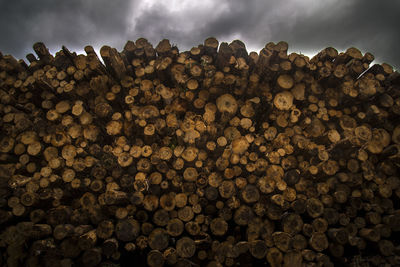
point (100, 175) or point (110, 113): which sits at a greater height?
point (110, 113)

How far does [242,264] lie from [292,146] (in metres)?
Result: 1.39

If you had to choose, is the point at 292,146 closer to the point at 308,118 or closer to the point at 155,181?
the point at 308,118

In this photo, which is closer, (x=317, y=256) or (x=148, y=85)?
(x=317, y=256)

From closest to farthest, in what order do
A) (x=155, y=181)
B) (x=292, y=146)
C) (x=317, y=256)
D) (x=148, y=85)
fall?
(x=317, y=256), (x=155, y=181), (x=292, y=146), (x=148, y=85)

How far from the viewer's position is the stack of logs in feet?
6.39

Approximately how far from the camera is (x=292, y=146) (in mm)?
2326

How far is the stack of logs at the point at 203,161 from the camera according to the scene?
195 cm

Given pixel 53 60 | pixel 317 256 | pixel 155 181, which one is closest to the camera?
pixel 317 256

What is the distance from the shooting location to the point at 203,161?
7.37 ft

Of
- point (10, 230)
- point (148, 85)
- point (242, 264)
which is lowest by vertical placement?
point (242, 264)

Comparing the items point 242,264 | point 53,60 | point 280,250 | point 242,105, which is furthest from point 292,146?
point 53,60

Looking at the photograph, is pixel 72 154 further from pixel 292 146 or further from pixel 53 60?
pixel 292 146

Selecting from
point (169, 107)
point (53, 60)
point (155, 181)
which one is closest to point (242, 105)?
point (169, 107)

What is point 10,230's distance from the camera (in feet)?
6.31
